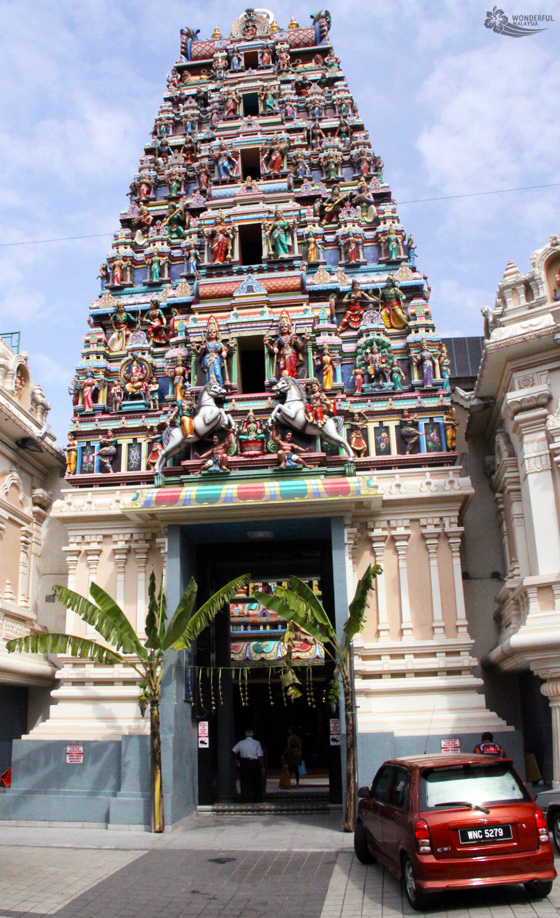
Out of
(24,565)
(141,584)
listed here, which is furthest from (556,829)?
(24,565)

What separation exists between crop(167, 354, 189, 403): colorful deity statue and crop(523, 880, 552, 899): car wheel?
12.9 metres

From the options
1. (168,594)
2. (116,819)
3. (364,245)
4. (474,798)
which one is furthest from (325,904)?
(364,245)

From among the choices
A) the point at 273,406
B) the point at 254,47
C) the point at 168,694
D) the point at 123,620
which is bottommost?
the point at 168,694

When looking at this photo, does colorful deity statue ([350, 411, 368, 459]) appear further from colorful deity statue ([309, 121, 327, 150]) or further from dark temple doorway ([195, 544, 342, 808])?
colorful deity statue ([309, 121, 327, 150])

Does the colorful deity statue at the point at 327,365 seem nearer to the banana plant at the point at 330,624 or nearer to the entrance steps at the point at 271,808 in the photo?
the banana plant at the point at 330,624

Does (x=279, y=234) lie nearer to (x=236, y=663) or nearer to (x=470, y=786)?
(x=236, y=663)

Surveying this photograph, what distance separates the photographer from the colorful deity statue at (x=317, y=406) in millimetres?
17672

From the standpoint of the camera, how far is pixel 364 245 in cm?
2138

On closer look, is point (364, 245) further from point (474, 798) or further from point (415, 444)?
point (474, 798)

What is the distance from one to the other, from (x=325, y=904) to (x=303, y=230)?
16748mm

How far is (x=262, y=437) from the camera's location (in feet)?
58.7

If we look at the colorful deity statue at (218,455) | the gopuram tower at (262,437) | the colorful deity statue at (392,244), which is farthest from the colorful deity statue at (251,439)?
the colorful deity statue at (392,244)

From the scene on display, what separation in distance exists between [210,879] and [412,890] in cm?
326

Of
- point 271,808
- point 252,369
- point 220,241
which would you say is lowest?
→ point 271,808
